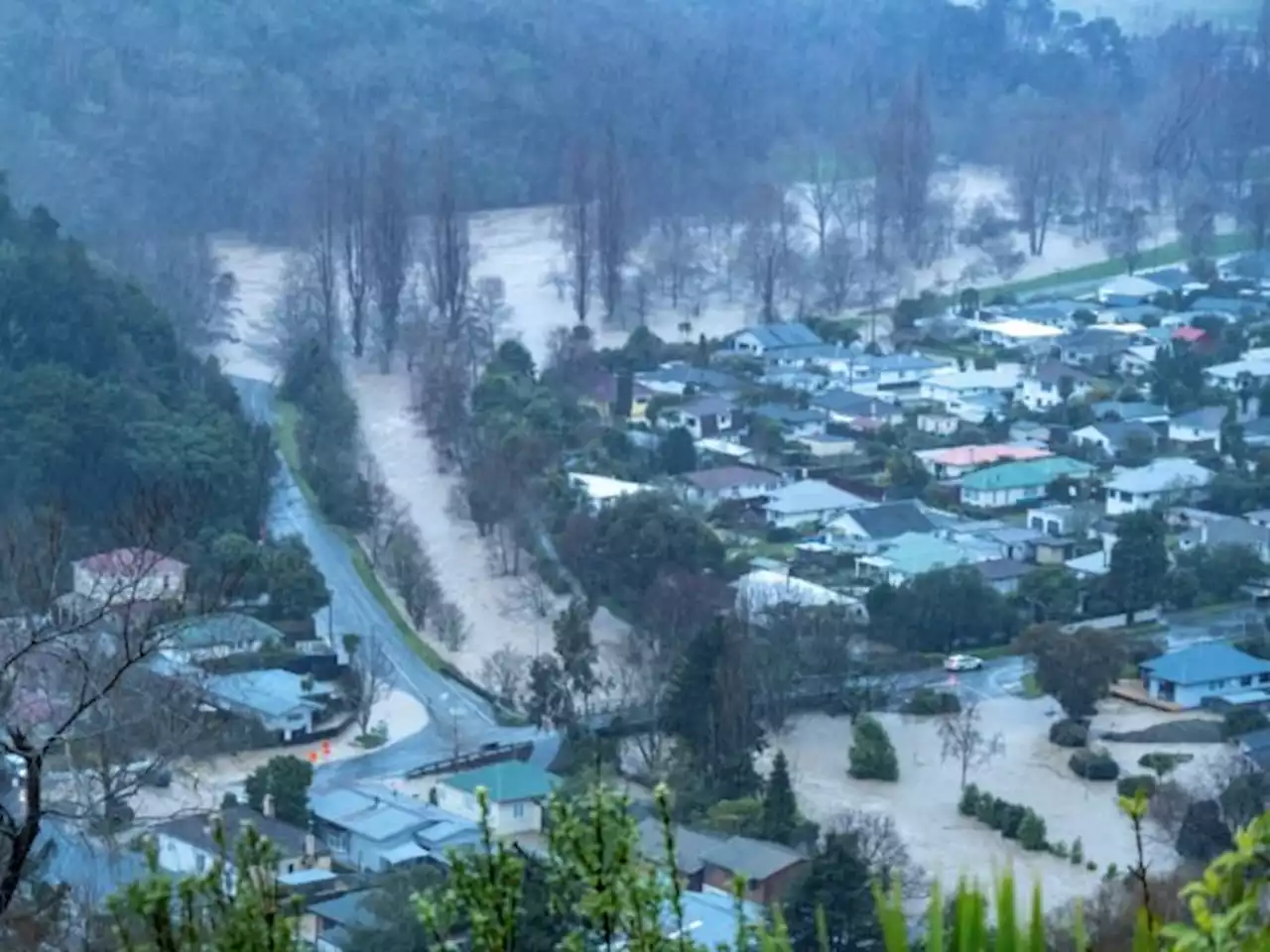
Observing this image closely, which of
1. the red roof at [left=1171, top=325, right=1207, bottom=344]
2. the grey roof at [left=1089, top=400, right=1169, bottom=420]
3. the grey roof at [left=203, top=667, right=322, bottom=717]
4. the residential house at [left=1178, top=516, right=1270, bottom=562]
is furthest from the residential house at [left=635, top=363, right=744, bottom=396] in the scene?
the grey roof at [left=203, top=667, right=322, bottom=717]

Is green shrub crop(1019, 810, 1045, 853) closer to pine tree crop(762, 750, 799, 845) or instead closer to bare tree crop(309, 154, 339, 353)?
pine tree crop(762, 750, 799, 845)

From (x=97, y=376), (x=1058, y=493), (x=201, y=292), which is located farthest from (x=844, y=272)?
(x=97, y=376)

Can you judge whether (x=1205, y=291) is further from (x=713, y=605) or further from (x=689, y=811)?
(x=689, y=811)

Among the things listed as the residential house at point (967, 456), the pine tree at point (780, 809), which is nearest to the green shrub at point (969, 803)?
the pine tree at point (780, 809)

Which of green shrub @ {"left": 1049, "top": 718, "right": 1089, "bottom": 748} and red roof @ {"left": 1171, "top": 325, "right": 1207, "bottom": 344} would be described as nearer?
green shrub @ {"left": 1049, "top": 718, "right": 1089, "bottom": 748}

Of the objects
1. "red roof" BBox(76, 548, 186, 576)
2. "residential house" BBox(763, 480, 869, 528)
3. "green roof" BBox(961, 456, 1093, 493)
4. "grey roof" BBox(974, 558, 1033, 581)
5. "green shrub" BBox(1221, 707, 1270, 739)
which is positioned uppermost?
"red roof" BBox(76, 548, 186, 576)

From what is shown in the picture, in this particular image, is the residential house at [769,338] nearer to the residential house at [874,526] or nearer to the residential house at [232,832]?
the residential house at [874,526]

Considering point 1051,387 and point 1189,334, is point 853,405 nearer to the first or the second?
point 1051,387
